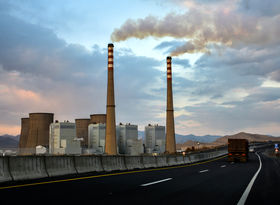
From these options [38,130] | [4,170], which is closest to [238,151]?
[4,170]

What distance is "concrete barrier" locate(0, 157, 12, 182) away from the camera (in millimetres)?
13155

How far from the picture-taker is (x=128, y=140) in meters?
142

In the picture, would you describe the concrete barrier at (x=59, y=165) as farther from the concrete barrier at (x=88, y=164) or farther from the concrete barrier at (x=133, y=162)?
the concrete barrier at (x=133, y=162)

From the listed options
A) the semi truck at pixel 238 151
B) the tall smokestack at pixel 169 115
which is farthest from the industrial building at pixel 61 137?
the semi truck at pixel 238 151

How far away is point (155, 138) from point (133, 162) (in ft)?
409

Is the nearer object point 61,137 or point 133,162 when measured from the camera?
point 133,162

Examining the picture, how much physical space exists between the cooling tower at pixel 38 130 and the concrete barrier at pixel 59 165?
145253mm

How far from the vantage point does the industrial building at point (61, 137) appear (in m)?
137

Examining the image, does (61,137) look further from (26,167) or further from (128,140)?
(26,167)

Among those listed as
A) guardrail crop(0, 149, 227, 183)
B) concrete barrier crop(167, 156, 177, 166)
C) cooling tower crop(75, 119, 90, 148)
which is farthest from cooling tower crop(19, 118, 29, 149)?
guardrail crop(0, 149, 227, 183)

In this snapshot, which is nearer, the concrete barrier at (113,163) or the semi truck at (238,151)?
the concrete barrier at (113,163)

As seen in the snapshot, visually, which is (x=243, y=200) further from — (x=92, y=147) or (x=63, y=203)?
(x=92, y=147)

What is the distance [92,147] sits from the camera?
150m

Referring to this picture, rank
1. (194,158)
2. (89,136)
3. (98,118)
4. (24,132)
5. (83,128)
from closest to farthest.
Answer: (194,158) < (89,136) < (98,118) < (83,128) < (24,132)
